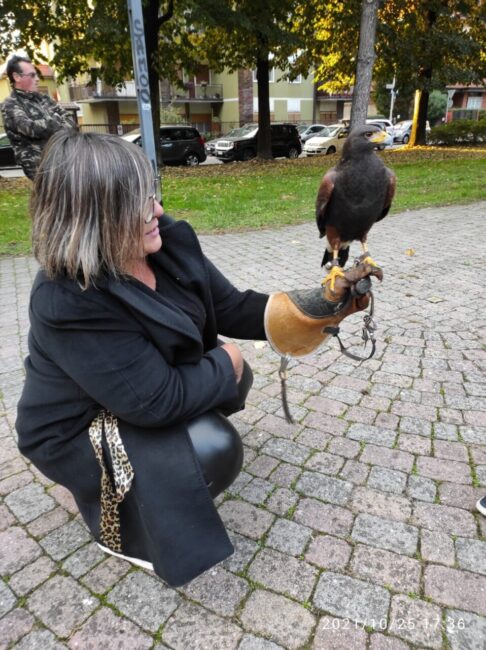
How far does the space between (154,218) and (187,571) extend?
1.28 meters

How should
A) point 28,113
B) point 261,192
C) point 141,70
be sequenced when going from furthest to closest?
point 261,192 → point 28,113 → point 141,70

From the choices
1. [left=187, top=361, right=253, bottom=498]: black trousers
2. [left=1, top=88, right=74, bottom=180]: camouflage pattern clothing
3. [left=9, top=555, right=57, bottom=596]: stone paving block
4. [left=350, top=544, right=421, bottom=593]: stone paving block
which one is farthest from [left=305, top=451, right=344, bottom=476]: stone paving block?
[left=1, top=88, right=74, bottom=180]: camouflage pattern clothing

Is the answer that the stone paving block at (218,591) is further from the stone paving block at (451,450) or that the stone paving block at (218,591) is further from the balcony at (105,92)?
the balcony at (105,92)

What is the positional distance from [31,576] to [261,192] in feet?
35.0

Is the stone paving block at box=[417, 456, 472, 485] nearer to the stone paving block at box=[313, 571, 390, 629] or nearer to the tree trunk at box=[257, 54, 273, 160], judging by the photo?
the stone paving block at box=[313, 571, 390, 629]

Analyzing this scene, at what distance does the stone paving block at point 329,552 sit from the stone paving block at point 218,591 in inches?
12.7

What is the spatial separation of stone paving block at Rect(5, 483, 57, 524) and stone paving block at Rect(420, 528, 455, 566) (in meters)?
1.78

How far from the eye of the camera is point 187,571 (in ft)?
5.48

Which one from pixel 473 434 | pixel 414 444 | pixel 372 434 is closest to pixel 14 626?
pixel 372 434

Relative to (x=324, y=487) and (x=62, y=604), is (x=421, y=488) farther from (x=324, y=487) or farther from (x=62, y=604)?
(x=62, y=604)

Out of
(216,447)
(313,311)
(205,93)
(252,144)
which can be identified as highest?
(205,93)

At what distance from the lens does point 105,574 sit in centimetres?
195

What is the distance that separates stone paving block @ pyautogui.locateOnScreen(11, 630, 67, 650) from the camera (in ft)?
5.47

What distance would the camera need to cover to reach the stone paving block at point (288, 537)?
2.03 m
